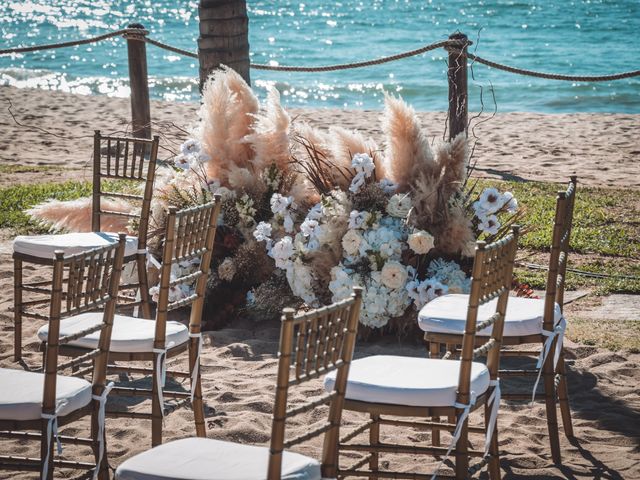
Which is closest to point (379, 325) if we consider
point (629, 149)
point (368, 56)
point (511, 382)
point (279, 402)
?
point (511, 382)

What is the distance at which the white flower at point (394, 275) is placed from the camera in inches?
216

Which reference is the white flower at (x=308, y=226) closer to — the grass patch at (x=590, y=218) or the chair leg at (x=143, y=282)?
the chair leg at (x=143, y=282)

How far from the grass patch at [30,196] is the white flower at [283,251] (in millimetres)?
2976

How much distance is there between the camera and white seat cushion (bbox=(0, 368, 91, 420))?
317cm

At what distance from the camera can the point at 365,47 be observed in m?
32.8

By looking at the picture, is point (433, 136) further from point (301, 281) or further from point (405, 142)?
point (301, 281)

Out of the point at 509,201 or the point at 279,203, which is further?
the point at 279,203

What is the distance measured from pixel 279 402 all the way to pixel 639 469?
2105 millimetres

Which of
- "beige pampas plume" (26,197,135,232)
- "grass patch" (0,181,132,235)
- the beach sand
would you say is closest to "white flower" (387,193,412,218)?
the beach sand

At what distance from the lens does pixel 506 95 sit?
842 inches

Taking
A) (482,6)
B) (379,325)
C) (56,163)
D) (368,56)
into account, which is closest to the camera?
(379,325)

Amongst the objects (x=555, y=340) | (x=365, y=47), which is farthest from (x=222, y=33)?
(x=365, y=47)

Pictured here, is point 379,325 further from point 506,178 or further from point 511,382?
point 506,178

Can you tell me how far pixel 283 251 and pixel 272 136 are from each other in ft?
2.55
